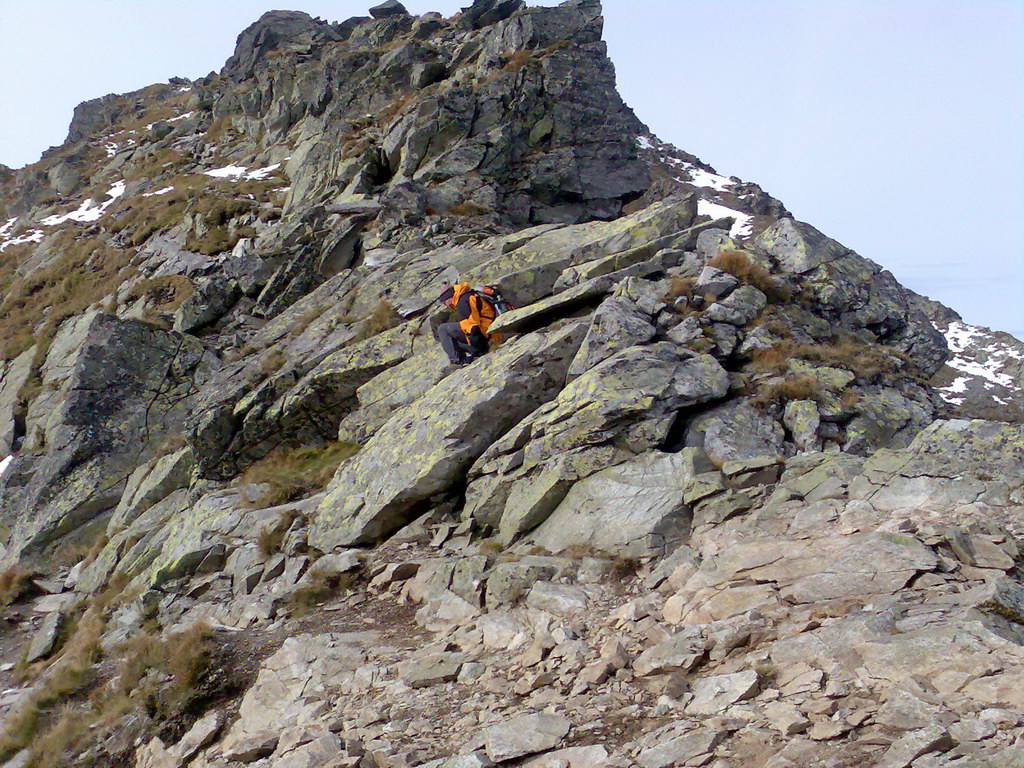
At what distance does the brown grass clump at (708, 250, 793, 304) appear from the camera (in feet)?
49.8

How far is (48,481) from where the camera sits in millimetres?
21000

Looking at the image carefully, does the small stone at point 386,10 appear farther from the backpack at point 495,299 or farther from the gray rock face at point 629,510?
the gray rock face at point 629,510

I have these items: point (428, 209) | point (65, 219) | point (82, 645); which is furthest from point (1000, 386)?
point (65, 219)

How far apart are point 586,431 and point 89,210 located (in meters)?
52.0

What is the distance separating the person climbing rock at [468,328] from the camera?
15672 mm

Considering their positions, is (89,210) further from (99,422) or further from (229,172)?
(99,422)

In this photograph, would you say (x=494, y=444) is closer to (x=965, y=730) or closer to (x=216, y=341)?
(x=965, y=730)

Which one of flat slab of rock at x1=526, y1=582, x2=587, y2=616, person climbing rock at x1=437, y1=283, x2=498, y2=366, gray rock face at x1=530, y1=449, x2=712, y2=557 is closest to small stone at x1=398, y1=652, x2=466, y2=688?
flat slab of rock at x1=526, y1=582, x2=587, y2=616

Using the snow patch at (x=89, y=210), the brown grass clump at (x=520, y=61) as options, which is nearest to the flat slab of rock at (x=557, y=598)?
→ the brown grass clump at (x=520, y=61)

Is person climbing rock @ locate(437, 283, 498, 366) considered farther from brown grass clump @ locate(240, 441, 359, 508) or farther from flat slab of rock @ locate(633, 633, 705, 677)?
flat slab of rock @ locate(633, 633, 705, 677)

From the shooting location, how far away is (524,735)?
625 centimetres

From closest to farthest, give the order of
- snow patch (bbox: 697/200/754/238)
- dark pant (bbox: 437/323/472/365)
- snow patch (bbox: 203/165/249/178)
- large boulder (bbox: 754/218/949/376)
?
dark pant (bbox: 437/323/472/365), large boulder (bbox: 754/218/949/376), snow patch (bbox: 203/165/249/178), snow patch (bbox: 697/200/754/238)

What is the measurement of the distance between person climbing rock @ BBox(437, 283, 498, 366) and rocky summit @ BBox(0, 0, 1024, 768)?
86 centimetres

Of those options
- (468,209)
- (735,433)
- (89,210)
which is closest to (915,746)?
(735,433)
